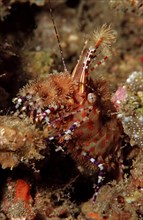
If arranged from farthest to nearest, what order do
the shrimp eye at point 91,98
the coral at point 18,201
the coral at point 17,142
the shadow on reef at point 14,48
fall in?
the shadow on reef at point 14,48 < the shrimp eye at point 91,98 < the coral at point 18,201 < the coral at point 17,142

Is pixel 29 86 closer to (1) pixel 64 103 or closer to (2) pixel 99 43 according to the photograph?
(1) pixel 64 103

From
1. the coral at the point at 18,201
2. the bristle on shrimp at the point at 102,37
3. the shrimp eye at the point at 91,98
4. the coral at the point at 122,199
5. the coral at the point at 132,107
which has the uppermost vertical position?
the bristle on shrimp at the point at 102,37

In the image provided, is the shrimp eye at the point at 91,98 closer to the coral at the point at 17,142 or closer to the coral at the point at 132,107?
the coral at the point at 132,107

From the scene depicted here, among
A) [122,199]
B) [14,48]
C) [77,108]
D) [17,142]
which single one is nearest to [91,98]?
[77,108]

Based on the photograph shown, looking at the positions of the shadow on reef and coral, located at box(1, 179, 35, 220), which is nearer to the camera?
coral, located at box(1, 179, 35, 220)

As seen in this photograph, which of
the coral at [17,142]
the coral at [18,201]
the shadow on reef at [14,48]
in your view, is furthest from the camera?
the shadow on reef at [14,48]

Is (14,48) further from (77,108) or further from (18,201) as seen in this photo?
(18,201)

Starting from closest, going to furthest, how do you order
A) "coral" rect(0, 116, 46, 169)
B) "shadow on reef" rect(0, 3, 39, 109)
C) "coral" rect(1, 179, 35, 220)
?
1. "coral" rect(0, 116, 46, 169)
2. "coral" rect(1, 179, 35, 220)
3. "shadow on reef" rect(0, 3, 39, 109)

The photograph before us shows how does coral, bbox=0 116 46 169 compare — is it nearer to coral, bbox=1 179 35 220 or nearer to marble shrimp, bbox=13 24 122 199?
marble shrimp, bbox=13 24 122 199

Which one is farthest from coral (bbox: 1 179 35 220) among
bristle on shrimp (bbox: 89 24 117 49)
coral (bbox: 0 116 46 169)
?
bristle on shrimp (bbox: 89 24 117 49)

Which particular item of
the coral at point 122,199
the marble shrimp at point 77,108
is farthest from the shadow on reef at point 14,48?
the coral at point 122,199
